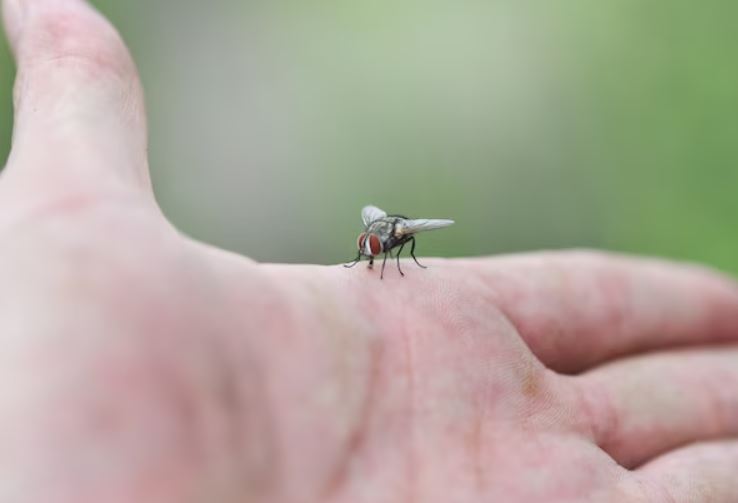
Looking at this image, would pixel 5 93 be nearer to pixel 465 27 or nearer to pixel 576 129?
pixel 465 27

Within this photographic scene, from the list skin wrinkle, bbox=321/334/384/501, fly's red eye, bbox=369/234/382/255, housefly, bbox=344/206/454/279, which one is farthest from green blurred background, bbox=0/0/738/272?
skin wrinkle, bbox=321/334/384/501

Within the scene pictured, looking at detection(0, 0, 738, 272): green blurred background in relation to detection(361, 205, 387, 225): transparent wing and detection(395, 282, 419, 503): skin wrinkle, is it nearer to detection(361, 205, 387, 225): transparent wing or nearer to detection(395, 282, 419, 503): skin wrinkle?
detection(361, 205, 387, 225): transparent wing

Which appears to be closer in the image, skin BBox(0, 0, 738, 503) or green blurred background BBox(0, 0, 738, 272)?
skin BBox(0, 0, 738, 503)

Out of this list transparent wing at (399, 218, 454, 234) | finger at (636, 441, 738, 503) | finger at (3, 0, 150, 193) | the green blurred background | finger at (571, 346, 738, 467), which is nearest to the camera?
finger at (3, 0, 150, 193)

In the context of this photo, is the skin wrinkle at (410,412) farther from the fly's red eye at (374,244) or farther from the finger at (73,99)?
the finger at (73,99)

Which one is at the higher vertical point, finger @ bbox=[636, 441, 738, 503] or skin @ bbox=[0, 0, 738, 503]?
skin @ bbox=[0, 0, 738, 503]

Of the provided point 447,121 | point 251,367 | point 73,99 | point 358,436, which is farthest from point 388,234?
point 447,121

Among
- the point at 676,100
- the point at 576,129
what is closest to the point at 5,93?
the point at 576,129

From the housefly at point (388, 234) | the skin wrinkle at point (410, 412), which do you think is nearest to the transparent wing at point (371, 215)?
the housefly at point (388, 234)
